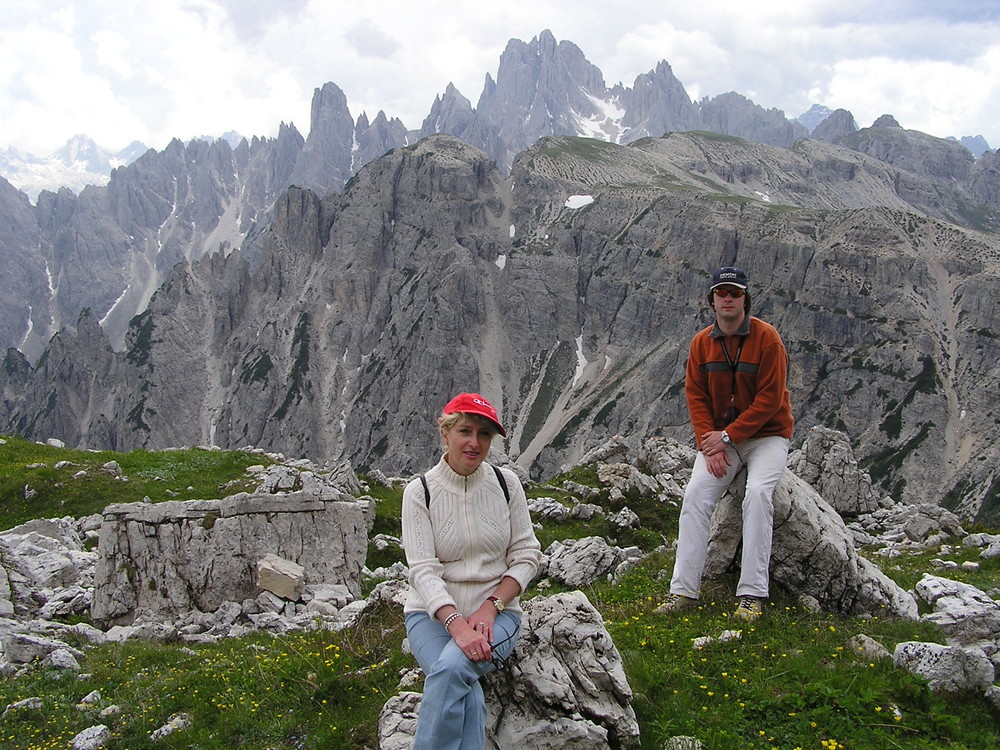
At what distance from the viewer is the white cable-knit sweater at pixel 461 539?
7227 mm

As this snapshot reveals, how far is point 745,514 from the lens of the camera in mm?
9680

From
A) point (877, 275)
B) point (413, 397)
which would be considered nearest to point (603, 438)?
point (413, 397)

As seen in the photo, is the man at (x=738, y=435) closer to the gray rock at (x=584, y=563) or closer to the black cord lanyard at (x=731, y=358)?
the black cord lanyard at (x=731, y=358)

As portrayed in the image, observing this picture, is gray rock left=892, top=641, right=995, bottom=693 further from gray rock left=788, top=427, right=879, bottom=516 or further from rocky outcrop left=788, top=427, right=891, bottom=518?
gray rock left=788, top=427, right=879, bottom=516

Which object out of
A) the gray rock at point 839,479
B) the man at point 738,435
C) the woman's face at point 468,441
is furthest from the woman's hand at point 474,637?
the gray rock at point 839,479

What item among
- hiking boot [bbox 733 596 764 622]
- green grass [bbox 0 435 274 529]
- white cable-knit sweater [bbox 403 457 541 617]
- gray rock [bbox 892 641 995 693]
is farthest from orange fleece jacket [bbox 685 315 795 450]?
green grass [bbox 0 435 274 529]

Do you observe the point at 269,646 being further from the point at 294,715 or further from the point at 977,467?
the point at 977,467

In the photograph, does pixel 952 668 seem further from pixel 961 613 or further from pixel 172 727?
pixel 172 727

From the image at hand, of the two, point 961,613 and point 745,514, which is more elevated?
point 745,514

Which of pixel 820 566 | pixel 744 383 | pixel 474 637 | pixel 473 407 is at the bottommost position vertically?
pixel 820 566

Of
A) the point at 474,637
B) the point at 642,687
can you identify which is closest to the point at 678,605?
the point at 642,687

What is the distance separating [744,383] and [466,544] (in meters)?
5.57

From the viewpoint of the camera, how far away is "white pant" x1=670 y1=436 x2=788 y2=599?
31.1 feet

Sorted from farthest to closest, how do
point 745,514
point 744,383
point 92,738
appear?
point 744,383
point 745,514
point 92,738
